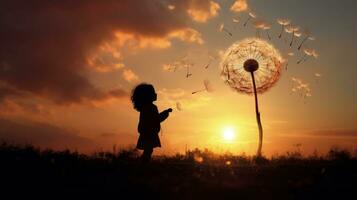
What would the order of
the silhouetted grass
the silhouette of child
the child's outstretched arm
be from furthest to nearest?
1. the child's outstretched arm
2. the silhouette of child
3. the silhouetted grass

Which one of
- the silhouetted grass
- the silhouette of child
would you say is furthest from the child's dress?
the silhouetted grass

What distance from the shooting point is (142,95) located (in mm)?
16500

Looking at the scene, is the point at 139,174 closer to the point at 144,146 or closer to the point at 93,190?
the point at 93,190

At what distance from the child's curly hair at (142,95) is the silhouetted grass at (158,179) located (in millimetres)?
2645

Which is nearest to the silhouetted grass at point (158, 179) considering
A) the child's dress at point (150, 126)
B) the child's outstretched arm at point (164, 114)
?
the child's dress at point (150, 126)

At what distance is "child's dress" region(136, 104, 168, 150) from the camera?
1631cm

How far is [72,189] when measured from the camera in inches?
340

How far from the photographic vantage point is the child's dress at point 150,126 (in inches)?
642

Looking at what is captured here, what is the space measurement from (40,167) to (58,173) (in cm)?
89

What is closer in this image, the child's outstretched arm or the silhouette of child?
the silhouette of child

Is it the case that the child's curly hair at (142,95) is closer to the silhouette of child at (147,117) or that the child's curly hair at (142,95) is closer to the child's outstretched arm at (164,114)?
the silhouette of child at (147,117)

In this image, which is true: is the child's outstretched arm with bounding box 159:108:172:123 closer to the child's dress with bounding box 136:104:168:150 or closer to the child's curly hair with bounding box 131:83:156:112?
the child's dress with bounding box 136:104:168:150

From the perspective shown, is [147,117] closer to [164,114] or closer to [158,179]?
[164,114]

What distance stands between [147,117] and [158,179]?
6159mm
